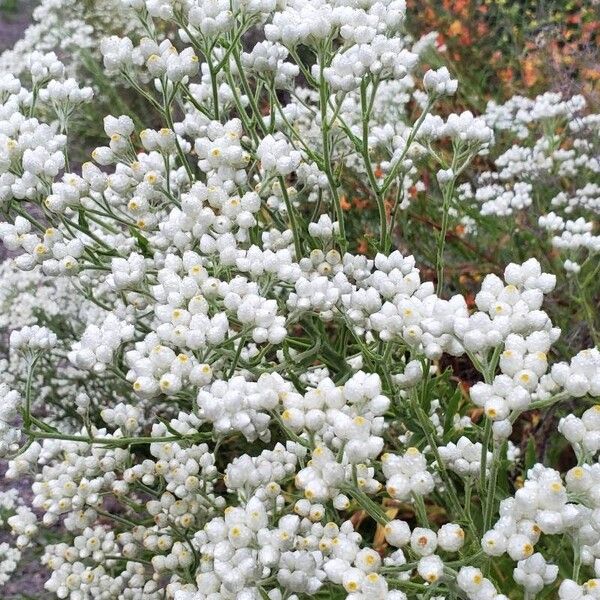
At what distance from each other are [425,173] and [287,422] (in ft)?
7.55

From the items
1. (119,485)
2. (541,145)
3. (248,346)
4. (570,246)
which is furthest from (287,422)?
(541,145)

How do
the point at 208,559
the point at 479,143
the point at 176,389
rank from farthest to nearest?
the point at 479,143 < the point at 208,559 < the point at 176,389

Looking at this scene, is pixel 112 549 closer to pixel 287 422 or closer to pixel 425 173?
pixel 287 422

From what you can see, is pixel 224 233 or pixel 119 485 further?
pixel 119 485

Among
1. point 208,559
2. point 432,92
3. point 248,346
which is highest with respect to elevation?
point 432,92

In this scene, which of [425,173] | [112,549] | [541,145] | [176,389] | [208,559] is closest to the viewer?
[176,389]

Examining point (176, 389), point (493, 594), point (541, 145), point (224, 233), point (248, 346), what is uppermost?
point (541, 145)

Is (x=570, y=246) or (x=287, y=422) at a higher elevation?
(x=570, y=246)

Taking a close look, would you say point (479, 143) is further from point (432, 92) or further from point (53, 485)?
point (53, 485)

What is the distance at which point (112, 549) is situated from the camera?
138cm

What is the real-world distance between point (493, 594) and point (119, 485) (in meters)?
0.72

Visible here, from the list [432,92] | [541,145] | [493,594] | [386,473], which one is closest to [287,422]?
Result: [386,473]

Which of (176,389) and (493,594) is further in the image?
(176,389)

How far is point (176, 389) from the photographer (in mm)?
878
